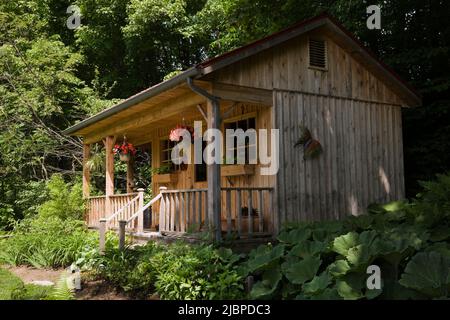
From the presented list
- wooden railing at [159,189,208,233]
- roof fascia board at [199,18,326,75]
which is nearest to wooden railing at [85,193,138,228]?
wooden railing at [159,189,208,233]

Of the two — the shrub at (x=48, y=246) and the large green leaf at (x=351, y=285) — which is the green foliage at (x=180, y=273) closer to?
the large green leaf at (x=351, y=285)

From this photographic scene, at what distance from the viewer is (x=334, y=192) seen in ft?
32.7

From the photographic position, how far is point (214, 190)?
8.06 meters

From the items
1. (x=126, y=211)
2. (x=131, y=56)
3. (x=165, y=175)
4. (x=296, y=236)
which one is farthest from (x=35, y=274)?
(x=131, y=56)

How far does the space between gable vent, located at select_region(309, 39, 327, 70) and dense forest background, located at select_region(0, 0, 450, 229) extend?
4345mm

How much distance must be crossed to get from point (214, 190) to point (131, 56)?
16.1m

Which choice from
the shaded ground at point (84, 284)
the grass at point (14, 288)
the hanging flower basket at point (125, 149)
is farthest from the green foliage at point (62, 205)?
the grass at point (14, 288)

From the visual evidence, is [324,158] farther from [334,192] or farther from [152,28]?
[152,28]

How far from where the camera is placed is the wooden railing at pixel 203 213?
8.40 m

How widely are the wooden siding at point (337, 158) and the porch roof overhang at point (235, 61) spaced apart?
0.67m

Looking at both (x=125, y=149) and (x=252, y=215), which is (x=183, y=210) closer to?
(x=252, y=215)

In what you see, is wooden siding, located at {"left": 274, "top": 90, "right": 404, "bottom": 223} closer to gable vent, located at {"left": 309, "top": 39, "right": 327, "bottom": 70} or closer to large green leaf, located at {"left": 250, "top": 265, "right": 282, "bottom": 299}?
gable vent, located at {"left": 309, "top": 39, "right": 327, "bottom": 70}
